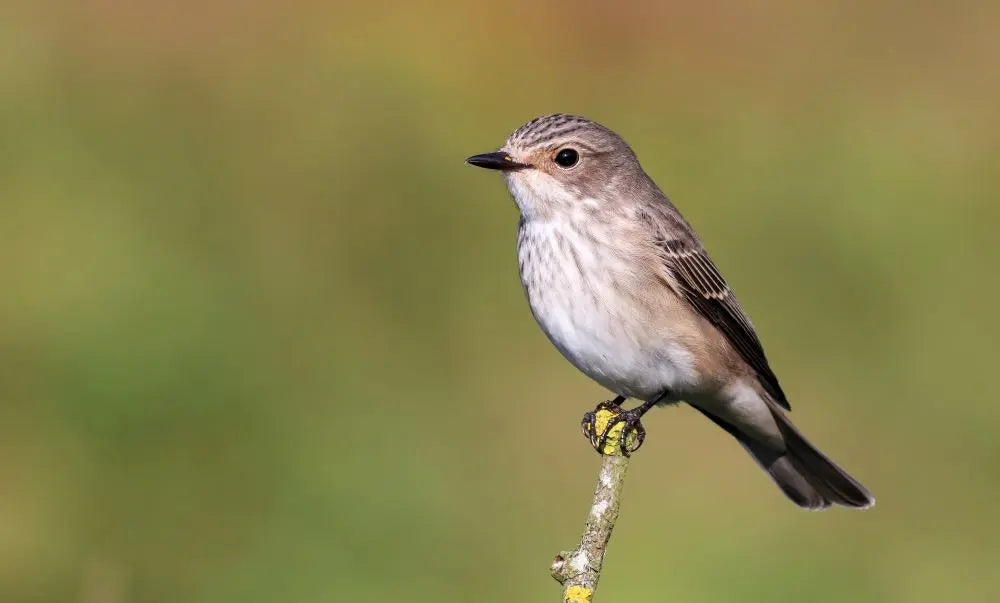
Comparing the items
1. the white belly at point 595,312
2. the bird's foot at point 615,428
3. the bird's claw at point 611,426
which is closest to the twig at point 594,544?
the bird's foot at point 615,428

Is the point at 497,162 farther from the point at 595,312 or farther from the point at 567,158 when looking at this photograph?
the point at 595,312

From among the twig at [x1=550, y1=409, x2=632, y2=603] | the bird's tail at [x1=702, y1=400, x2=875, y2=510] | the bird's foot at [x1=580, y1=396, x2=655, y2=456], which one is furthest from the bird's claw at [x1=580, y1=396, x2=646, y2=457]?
the bird's tail at [x1=702, y1=400, x2=875, y2=510]

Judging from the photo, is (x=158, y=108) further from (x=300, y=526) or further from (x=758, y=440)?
(x=758, y=440)

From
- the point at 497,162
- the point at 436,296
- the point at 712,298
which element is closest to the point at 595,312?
the point at 497,162

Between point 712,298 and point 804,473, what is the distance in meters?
0.99

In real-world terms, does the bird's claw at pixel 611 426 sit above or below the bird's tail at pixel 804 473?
below

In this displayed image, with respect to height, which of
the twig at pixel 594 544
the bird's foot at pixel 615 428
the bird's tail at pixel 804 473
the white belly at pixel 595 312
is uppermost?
the bird's tail at pixel 804 473

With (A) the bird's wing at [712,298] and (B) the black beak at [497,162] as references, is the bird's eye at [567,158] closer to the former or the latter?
(B) the black beak at [497,162]

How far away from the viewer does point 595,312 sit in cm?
505

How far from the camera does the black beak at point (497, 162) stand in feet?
17.0

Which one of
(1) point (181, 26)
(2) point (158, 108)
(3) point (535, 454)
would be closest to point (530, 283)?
(3) point (535, 454)

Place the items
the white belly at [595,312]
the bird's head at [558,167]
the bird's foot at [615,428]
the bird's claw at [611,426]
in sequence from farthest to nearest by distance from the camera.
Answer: the bird's head at [558,167]
the white belly at [595,312]
the bird's claw at [611,426]
the bird's foot at [615,428]

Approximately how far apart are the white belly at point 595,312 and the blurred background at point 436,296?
1.35 meters

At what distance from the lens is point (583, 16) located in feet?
32.9
